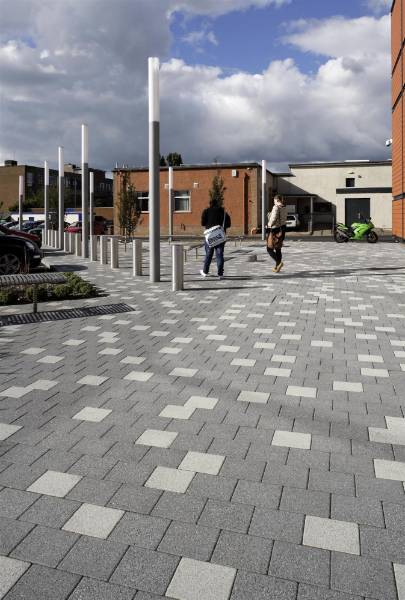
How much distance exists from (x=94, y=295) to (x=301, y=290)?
3.94m

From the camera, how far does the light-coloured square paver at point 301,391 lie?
16.8ft

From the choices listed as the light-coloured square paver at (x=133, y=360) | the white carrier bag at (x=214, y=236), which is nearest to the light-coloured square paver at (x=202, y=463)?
the light-coloured square paver at (x=133, y=360)

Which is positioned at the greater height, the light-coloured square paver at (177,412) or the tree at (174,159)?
the tree at (174,159)

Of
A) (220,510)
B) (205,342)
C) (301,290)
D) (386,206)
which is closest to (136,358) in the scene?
(205,342)

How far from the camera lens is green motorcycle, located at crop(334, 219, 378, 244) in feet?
95.1

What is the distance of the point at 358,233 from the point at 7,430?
2660cm

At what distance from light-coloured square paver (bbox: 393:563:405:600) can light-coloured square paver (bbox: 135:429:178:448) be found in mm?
1718

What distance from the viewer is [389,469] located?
12.0ft

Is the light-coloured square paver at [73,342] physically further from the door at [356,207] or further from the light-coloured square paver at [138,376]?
the door at [356,207]

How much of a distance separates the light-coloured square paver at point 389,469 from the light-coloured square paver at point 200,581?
132 cm

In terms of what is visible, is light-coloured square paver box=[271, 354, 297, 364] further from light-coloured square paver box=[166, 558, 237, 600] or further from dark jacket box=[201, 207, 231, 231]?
dark jacket box=[201, 207, 231, 231]

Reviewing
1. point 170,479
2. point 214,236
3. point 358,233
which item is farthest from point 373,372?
point 358,233

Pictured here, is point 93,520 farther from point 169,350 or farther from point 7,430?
point 169,350

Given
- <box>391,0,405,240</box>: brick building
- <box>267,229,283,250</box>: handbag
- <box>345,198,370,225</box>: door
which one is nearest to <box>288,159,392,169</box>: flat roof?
<box>345,198,370,225</box>: door
